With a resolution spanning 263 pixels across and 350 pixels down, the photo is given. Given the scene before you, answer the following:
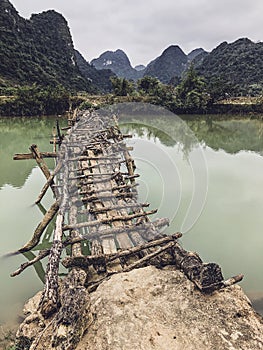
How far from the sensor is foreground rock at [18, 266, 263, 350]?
184 cm

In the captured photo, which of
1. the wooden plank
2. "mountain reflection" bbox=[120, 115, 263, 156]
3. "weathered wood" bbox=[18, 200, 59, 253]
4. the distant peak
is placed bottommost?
"weathered wood" bbox=[18, 200, 59, 253]

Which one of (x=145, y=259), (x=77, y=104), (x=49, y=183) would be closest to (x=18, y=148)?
(x=49, y=183)

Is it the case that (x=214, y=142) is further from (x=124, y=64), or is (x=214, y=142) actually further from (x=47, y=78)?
(x=124, y=64)

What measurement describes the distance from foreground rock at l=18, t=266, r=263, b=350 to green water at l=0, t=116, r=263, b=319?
1.30 meters

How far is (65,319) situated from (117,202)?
266 centimetres

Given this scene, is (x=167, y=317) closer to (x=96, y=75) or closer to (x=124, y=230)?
(x=124, y=230)

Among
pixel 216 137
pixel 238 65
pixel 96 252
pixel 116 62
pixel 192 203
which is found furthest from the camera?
pixel 116 62

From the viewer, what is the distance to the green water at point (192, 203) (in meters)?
3.76

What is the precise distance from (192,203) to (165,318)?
389cm

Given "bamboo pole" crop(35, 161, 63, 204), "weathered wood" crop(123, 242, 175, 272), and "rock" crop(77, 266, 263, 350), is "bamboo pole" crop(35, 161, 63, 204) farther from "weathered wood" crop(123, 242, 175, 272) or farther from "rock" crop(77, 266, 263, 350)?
"rock" crop(77, 266, 263, 350)

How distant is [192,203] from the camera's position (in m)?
5.75

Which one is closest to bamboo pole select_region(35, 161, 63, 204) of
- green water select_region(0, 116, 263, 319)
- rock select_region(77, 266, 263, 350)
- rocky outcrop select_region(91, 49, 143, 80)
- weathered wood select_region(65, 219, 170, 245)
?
green water select_region(0, 116, 263, 319)

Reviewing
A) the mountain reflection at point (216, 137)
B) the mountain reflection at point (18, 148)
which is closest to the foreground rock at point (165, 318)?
the mountain reflection at point (18, 148)

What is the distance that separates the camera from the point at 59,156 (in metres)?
6.04
